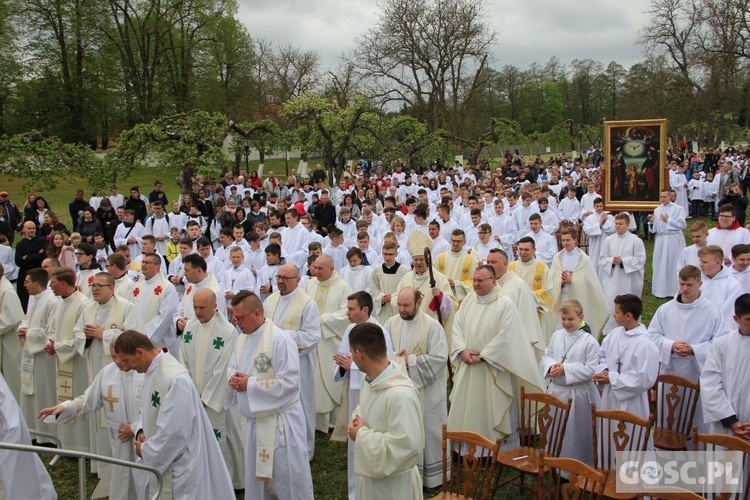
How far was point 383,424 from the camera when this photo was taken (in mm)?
4586

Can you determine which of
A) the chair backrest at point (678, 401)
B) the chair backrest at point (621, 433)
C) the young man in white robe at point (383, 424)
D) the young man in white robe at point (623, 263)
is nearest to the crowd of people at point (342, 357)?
the young man in white robe at point (383, 424)

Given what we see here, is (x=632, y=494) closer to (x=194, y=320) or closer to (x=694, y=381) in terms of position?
(x=694, y=381)

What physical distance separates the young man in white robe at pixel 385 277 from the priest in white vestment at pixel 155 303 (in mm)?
2609

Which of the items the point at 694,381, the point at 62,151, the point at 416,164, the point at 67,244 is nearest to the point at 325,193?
the point at 67,244

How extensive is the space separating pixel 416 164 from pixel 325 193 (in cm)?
1518

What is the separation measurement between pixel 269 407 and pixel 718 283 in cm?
549

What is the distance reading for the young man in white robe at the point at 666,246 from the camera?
14.6m

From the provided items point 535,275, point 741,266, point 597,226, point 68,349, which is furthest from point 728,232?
point 68,349

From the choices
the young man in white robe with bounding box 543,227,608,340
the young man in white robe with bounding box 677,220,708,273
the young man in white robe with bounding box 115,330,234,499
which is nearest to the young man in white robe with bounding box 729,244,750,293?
the young man in white robe with bounding box 677,220,708,273

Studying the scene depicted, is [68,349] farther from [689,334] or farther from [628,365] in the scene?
[689,334]

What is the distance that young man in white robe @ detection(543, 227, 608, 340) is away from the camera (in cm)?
1052

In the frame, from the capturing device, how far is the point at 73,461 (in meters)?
8.14

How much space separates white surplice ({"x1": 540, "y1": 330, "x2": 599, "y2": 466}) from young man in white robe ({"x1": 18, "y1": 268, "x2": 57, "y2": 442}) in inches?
237

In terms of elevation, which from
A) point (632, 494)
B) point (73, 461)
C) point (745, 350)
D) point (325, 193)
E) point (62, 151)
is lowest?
point (73, 461)
